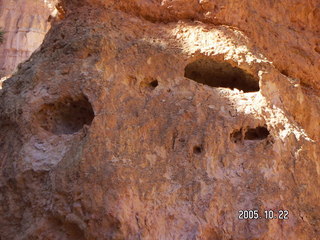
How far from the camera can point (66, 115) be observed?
3.01 metres

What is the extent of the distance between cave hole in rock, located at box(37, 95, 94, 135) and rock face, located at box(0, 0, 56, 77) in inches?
641

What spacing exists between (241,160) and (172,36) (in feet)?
4.60

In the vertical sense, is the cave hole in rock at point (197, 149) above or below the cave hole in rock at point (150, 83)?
below

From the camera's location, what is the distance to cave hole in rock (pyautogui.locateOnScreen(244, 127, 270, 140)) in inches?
117

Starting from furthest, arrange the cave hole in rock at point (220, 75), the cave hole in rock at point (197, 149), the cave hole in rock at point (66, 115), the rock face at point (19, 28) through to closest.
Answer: the rock face at point (19, 28) < the cave hole in rock at point (220, 75) < the cave hole in rock at point (66, 115) < the cave hole in rock at point (197, 149)

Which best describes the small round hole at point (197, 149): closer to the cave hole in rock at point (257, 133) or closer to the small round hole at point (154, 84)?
the cave hole in rock at point (257, 133)

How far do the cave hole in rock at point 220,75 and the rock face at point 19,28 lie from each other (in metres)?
16.2

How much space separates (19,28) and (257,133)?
18.1 meters

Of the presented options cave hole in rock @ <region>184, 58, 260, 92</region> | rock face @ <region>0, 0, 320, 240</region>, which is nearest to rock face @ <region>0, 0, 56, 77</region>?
rock face @ <region>0, 0, 320, 240</region>

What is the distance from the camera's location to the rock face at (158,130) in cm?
246

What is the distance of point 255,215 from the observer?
2537 mm

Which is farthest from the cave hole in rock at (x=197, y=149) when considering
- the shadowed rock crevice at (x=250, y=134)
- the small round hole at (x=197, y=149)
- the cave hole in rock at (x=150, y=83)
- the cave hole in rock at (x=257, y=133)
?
the cave hole in rock at (x=150, y=83)

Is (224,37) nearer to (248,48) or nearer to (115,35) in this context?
(248,48)

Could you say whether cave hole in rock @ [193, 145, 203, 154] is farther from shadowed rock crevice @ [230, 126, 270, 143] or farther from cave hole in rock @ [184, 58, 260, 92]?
cave hole in rock @ [184, 58, 260, 92]
